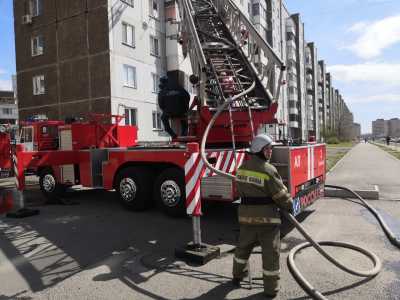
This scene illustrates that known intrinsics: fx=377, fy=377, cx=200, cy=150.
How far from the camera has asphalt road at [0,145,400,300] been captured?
3891mm

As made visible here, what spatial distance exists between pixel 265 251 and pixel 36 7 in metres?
25.0

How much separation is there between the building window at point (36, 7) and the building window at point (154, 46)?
7.01 m

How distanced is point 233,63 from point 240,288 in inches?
202

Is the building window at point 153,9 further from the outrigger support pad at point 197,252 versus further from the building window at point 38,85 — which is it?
the outrigger support pad at point 197,252

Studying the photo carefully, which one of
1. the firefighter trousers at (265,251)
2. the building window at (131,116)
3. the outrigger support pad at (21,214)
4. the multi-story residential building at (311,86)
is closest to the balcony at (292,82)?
the multi-story residential building at (311,86)

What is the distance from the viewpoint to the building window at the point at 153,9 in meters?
24.2

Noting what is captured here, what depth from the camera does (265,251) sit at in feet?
12.5

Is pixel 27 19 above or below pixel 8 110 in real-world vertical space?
above

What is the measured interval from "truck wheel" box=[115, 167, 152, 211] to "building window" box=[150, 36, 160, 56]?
1773 cm

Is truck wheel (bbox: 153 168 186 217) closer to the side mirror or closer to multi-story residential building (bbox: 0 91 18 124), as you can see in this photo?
the side mirror

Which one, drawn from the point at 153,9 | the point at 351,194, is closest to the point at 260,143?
the point at 351,194

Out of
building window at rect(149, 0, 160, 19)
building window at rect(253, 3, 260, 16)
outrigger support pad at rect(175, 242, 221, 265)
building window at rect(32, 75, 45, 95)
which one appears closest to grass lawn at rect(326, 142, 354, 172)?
outrigger support pad at rect(175, 242, 221, 265)

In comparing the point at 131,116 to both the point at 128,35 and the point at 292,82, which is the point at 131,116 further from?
the point at 292,82

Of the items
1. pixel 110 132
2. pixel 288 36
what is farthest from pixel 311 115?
pixel 110 132
